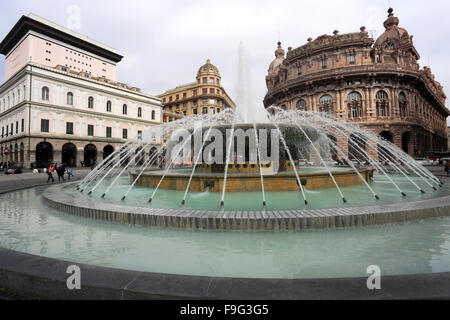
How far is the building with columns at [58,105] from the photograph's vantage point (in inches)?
1283

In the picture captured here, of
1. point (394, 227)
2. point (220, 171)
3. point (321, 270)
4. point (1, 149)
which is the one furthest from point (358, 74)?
point (1, 149)

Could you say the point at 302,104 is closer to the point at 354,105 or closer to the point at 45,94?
the point at 354,105

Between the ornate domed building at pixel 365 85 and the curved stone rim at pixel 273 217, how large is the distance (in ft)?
122

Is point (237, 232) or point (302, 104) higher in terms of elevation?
point (302, 104)

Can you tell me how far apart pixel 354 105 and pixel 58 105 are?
49.2m

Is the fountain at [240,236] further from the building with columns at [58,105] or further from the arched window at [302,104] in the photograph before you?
the arched window at [302,104]

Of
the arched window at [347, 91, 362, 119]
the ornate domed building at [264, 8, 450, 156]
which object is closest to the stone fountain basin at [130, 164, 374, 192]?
the ornate domed building at [264, 8, 450, 156]

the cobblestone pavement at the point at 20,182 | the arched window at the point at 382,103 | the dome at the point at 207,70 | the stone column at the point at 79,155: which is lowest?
the cobblestone pavement at the point at 20,182

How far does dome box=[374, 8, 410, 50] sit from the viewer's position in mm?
45069

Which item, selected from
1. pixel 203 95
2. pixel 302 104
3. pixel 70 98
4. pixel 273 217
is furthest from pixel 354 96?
pixel 70 98

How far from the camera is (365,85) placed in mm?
37469

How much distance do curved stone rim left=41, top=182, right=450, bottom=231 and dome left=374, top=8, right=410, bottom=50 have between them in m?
51.2

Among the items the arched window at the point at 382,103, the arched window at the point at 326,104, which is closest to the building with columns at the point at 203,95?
the arched window at the point at 326,104
